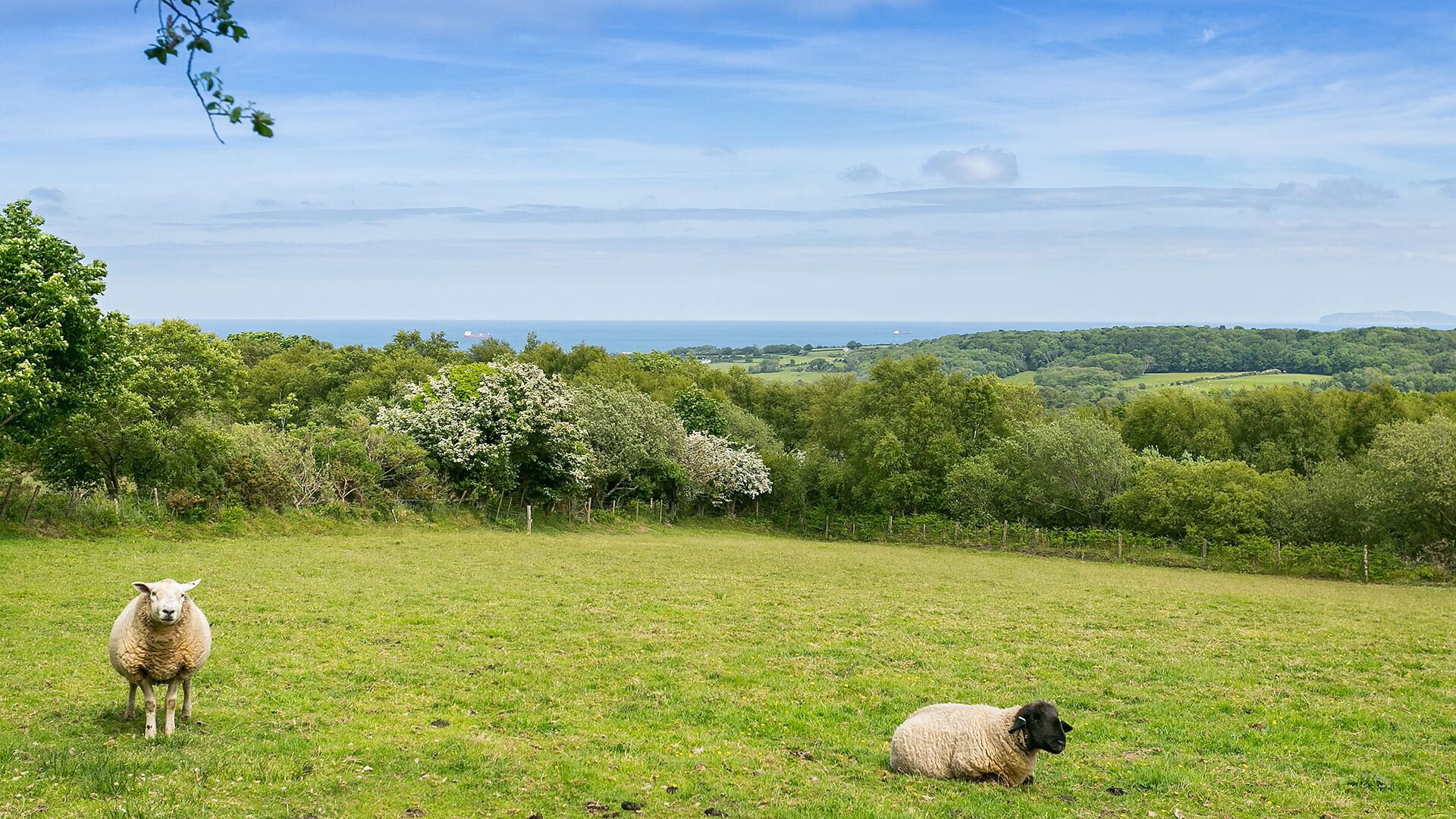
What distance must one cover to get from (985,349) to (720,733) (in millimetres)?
183946

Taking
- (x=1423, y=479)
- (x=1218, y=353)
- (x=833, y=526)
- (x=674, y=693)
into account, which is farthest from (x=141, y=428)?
(x=1218, y=353)

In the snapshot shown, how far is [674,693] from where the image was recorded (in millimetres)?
14859

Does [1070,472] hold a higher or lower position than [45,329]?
lower

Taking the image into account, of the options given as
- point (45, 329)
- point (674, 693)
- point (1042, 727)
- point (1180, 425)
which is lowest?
point (674, 693)

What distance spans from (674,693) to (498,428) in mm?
34335

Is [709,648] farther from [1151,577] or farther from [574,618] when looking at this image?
[1151,577]

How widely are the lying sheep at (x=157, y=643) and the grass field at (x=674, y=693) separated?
64 centimetres


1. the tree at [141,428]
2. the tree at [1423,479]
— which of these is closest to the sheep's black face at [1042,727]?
the tree at [141,428]

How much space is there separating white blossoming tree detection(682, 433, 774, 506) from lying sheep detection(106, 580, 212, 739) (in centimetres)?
4872

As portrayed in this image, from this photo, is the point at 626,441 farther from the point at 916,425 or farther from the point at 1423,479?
the point at 1423,479

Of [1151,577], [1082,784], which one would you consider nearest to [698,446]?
[1151,577]

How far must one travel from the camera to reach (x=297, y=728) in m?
12.2

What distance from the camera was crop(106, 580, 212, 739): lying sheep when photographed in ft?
36.7

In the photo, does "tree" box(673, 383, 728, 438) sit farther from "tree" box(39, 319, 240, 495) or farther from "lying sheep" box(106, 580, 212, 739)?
"lying sheep" box(106, 580, 212, 739)
